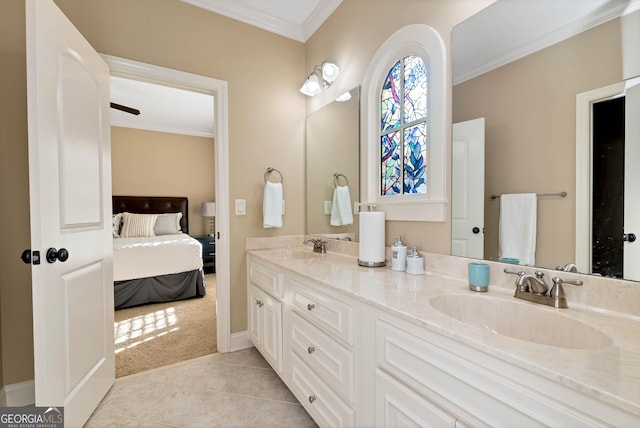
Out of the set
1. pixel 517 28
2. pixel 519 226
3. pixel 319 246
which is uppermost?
pixel 517 28

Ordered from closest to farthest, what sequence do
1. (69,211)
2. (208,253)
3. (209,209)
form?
(69,211)
(208,253)
(209,209)

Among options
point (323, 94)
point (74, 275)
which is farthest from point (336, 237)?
point (74, 275)

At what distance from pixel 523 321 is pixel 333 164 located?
5.15ft

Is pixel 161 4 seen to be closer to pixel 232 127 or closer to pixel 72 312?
pixel 232 127

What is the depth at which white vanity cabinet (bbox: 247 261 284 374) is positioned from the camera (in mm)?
1734

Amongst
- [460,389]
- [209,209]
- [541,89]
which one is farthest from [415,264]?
[209,209]

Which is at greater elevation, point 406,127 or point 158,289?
point 406,127

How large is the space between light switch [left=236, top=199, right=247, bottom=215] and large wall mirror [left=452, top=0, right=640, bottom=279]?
1.65m

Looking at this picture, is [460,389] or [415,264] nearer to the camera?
[460,389]

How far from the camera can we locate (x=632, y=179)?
0.87m

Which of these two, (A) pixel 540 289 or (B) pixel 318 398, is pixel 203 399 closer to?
(B) pixel 318 398

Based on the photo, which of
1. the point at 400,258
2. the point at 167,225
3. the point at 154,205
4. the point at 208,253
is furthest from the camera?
the point at 154,205

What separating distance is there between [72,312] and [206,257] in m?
3.74

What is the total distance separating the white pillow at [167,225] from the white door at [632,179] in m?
5.33
